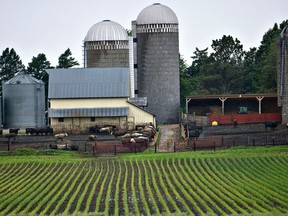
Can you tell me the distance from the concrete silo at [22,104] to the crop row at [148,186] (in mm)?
32762

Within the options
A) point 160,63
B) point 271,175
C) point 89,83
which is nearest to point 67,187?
point 271,175

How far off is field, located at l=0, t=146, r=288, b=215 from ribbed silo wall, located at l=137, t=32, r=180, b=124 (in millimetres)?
36223

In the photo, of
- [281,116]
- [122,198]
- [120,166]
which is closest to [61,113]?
[281,116]

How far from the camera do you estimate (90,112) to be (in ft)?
262

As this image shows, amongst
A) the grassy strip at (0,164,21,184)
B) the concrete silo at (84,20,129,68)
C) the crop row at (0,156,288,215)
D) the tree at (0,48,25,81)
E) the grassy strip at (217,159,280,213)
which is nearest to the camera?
the grassy strip at (217,159,280,213)

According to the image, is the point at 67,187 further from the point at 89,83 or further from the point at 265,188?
the point at 89,83

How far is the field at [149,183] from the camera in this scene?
34.5 meters

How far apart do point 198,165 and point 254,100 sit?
48172 millimetres

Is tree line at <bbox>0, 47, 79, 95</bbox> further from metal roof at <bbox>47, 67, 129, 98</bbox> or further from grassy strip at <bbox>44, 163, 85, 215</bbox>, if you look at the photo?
grassy strip at <bbox>44, 163, 85, 215</bbox>

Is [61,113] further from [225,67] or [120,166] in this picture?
[225,67]

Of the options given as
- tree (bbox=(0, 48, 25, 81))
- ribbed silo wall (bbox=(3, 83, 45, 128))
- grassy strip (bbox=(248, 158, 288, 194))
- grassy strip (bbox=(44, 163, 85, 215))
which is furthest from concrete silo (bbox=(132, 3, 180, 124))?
grassy strip (bbox=(44, 163, 85, 215))

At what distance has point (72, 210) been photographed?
34375 millimetres

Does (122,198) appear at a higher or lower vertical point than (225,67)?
lower

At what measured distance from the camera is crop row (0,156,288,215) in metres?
34.5
